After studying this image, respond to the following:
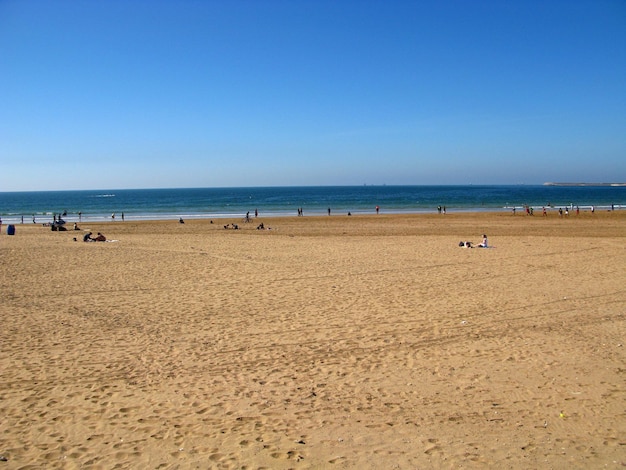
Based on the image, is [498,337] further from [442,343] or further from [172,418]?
[172,418]

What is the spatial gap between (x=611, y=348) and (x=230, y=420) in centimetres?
625

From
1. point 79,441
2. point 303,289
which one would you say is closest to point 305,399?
point 79,441

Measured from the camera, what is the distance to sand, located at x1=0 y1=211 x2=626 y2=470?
4.76 metres

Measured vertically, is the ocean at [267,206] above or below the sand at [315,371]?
above

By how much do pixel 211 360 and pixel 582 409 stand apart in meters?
5.12

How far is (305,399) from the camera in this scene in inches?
231

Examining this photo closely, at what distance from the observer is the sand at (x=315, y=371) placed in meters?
4.76

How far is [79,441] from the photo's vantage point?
4898 millimetres

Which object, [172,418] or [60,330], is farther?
[60,330]

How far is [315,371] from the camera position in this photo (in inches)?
267

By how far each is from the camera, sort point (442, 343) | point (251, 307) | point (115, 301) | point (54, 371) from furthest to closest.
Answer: point (115, 301) < point (251, 307) < point (442, 343) < point (54, 371)

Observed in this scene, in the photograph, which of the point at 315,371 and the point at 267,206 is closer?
the point at 315,371

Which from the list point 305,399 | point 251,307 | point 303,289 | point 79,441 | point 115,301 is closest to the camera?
point 79,441

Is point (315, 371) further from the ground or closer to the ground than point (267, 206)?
closer to the ground
